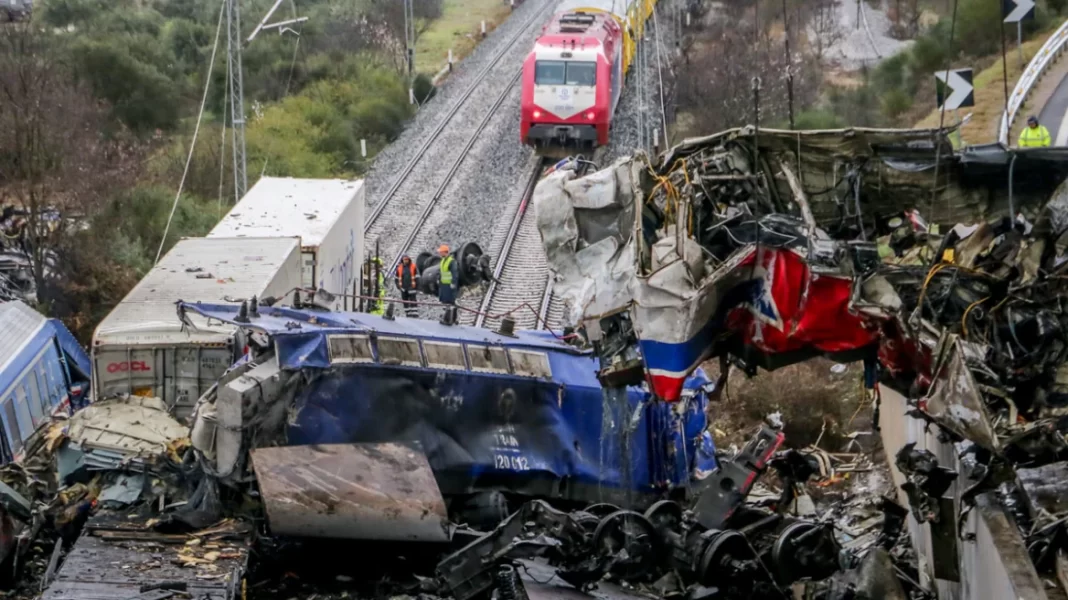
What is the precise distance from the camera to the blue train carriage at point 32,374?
15789 mm

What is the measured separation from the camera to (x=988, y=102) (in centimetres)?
2983

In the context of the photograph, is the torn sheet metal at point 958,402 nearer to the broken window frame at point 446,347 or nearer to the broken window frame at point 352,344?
the broken window frame at point 446,347

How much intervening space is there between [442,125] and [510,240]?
11.0 m

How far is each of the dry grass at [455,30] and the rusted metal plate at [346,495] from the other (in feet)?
114

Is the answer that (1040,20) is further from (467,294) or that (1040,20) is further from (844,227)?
(844,227)

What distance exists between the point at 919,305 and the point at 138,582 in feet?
20.8

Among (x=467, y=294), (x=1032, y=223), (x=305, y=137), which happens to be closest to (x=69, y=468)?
(x=1032, y=223)

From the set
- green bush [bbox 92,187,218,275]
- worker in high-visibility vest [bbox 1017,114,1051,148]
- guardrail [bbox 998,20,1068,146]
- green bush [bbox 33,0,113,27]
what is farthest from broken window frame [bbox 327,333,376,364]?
green bush [bbox 33,0,113,27]

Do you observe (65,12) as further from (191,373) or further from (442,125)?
(191,373)

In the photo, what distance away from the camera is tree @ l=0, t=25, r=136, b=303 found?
85.8 feet

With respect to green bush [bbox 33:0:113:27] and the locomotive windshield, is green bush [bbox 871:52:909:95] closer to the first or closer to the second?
the locomotive windshield

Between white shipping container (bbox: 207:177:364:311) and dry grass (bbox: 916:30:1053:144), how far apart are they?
10117mm

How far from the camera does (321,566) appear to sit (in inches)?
501

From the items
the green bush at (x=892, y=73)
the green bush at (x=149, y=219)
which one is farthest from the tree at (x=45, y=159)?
the green bush at (x=892, y=73)
